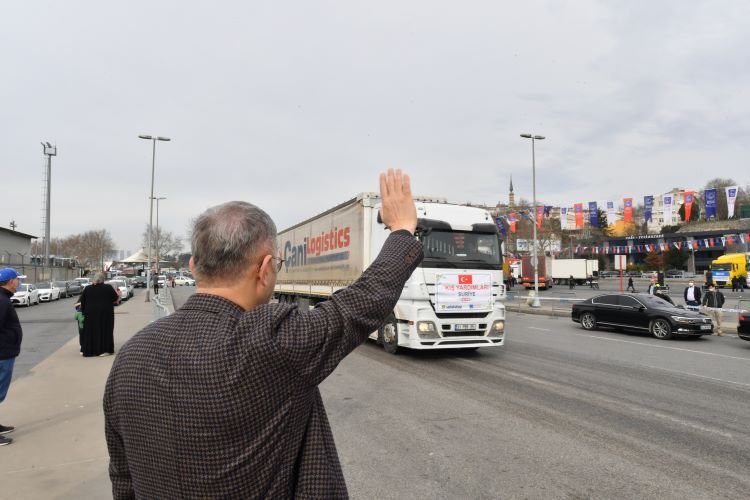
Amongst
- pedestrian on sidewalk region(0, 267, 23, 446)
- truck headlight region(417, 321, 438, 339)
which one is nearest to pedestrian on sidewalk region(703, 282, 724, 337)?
truck headlight region(417, 321, 438, 339)

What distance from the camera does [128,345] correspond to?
1.50 metres

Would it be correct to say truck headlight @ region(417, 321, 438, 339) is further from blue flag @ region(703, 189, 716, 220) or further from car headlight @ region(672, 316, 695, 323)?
blue flag @ region(703, 189, 716, 220)

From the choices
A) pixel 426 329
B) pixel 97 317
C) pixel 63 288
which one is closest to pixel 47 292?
pixel 63 288

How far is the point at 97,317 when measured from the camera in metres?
10.1

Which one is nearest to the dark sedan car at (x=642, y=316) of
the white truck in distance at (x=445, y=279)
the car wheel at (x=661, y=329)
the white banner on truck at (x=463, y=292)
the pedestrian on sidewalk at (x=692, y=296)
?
the car wheel at (x=661, y=329)

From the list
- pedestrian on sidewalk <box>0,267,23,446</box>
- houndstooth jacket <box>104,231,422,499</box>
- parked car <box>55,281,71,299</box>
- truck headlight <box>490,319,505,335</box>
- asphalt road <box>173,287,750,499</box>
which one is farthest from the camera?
parked car <box>55,281,71,299</box>

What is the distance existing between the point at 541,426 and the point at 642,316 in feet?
38.7

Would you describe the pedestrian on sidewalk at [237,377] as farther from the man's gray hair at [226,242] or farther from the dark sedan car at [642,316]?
the dark sedan car at [642,316]

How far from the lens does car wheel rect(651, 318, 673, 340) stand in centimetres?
1484

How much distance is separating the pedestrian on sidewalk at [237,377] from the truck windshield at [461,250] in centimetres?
863

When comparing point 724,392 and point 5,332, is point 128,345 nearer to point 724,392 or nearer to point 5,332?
point 5,332

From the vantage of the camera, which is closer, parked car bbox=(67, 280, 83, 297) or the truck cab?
parked car bbox=(67, 280, 83, 297)

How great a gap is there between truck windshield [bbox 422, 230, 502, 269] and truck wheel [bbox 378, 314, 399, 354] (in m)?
1.63

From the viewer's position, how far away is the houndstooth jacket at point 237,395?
4.32 ft
